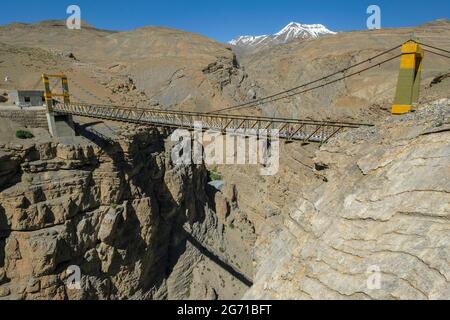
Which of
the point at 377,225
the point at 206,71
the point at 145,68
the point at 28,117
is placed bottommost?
the point at 377,225

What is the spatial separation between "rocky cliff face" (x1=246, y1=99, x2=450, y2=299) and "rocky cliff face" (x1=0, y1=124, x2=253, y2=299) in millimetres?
11350

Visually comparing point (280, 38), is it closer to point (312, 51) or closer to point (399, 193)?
point (312, 51)

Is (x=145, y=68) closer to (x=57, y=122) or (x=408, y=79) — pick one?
(x=57, y=122)

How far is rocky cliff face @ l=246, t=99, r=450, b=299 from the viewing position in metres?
6.05

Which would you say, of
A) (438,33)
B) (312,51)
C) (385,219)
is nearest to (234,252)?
(385,219)

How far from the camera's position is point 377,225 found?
23.6 feet

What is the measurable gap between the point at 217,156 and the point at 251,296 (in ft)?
86.8

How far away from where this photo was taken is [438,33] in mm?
56875

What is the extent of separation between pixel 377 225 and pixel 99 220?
15211 millimetres

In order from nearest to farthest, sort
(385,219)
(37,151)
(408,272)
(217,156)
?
(408,272), (385,219), (37,151), (217,156)

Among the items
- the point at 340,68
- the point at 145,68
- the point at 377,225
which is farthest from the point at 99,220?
the point at 340,68

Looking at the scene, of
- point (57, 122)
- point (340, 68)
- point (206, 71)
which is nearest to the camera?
point (57, 122)

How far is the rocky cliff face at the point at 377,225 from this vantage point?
6055 millimetres

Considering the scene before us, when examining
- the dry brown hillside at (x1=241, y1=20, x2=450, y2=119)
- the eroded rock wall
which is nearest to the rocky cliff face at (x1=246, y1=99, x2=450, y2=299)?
the eroded rock wall
